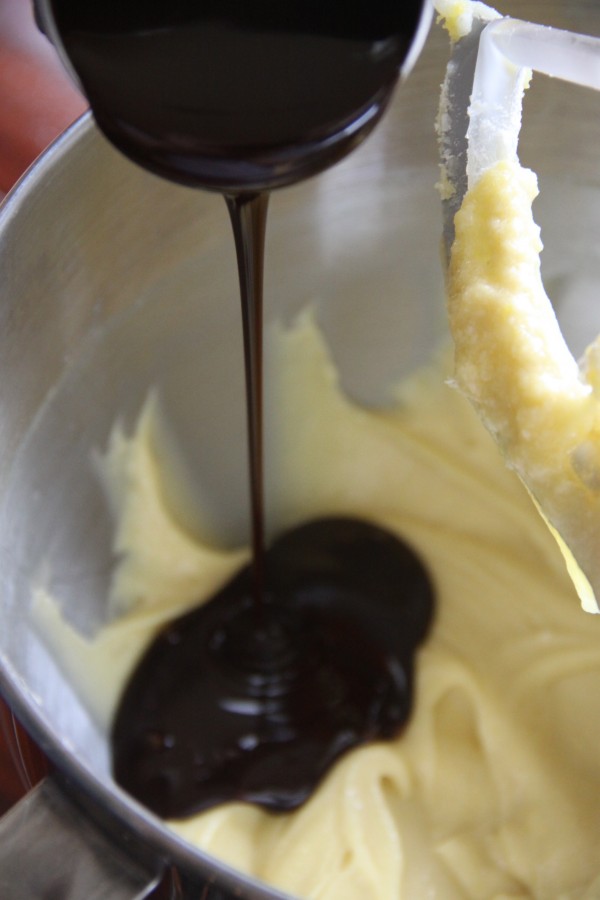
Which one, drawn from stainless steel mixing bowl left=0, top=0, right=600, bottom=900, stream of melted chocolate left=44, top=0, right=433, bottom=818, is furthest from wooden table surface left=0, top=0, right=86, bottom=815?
stream of melted chocolate left=44, top=0, right=433, bottom=818

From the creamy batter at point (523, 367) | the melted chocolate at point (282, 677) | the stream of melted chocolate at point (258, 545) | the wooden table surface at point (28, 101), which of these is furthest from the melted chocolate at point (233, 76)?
the melted chocolate at point (282, 677)

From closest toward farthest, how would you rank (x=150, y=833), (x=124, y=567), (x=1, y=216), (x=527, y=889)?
1. (x=150, y=833)
2. (x=1, y=216)
3. (x=527, y=889)
4. (x=124, y=567)

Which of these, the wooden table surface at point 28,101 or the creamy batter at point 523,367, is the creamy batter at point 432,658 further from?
the creamy batter at point 523,367

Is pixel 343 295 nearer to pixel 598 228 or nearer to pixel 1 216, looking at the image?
pixel 598 228

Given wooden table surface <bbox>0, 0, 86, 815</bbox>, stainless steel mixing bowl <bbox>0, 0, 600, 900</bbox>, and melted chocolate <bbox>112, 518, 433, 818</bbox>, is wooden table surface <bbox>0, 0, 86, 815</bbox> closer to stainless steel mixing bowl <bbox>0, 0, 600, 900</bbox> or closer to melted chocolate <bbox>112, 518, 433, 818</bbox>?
stainless steel mixing bowl <bbox>0, 0, 600, 900</bbox>

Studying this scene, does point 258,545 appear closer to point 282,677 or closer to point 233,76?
point 282,677

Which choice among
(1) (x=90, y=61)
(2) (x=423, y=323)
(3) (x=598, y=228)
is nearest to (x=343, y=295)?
(2) (x=423, y=323)
